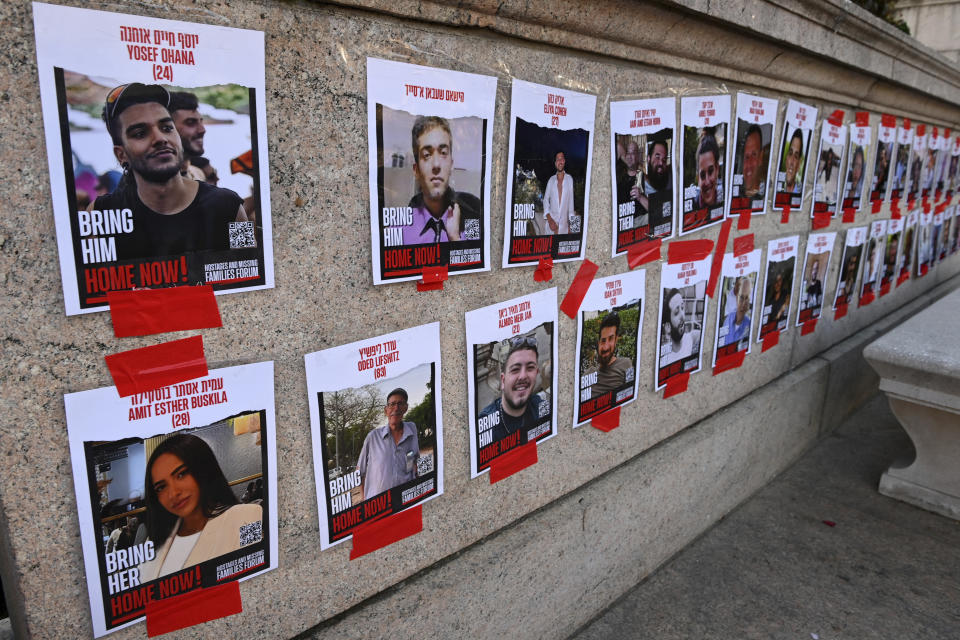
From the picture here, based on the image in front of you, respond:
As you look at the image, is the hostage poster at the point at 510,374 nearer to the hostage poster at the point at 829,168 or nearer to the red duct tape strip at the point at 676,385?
the red duct tape strip at the point at 676,385

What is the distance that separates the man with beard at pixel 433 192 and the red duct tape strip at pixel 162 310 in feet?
1.68

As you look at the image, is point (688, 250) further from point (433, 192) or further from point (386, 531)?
point (386, 531)

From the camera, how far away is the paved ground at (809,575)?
2607mm

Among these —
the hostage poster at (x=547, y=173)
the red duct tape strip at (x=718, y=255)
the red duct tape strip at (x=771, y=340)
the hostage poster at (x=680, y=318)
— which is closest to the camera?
the hostage poster at (x=547, y=173)

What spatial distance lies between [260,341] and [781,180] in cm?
285

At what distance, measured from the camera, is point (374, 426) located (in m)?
1.66

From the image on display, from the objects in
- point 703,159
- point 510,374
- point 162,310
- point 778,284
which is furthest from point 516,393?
point 778,284

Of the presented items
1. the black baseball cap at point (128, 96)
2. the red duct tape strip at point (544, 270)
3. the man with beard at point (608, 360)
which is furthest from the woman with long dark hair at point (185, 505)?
the man with beard at point (608, 360)

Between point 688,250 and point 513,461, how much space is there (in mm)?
1243

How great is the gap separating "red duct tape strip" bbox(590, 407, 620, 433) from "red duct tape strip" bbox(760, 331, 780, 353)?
4.66 feet

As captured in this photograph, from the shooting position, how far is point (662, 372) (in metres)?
2.72

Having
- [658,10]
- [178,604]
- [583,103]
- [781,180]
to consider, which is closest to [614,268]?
[583,103]

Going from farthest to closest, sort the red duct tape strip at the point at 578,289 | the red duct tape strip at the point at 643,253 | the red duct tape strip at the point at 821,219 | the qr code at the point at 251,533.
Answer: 1. the red duct tape strip at the point at 821,219
2. the red duct tape strip at the point at 643,253
3. the red duct tape strip at the point at 578,289
4. the qr code at the point at 251,533

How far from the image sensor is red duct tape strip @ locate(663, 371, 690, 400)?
9.09 ft
